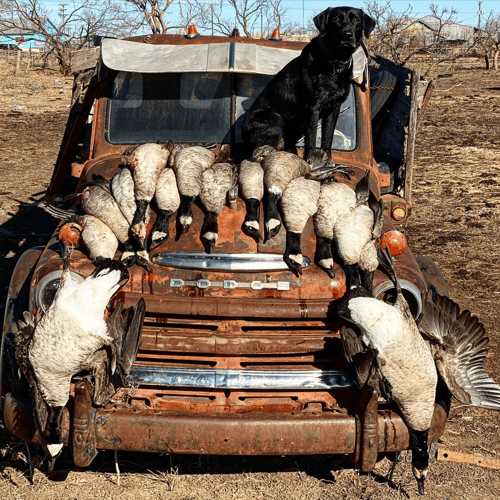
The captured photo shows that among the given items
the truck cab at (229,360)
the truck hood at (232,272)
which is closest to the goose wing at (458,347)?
the truck cab at (229,360)

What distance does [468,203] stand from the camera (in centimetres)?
1021

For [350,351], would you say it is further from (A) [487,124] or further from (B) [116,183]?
(A) [487,124]

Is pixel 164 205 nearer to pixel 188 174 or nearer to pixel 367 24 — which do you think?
pixel 188 174

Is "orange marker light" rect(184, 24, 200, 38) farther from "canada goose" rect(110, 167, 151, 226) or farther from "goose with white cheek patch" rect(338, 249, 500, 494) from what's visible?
"goose with white cheek patch" rect(338, 249, 500, 494)

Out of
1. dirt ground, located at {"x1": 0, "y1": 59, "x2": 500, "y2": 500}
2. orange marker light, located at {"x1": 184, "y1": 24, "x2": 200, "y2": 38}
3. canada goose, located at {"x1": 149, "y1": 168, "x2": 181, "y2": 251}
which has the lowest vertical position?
dirt ground, located at {"x1": 0, "y1": 59, "x2": 500, "y2": 500}

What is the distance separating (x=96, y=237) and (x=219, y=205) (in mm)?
722

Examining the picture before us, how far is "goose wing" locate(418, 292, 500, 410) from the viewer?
3.90m

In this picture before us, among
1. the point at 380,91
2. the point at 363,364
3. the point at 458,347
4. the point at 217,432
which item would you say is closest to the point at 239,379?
the point at 217,432

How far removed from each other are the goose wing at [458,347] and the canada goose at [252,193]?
1.03 m

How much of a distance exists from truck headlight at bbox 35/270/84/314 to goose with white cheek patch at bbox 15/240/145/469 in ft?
0.46

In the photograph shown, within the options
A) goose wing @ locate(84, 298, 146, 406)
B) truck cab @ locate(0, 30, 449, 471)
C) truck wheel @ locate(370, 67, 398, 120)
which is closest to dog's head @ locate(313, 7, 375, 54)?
truck cab @ locate(0, 30, 449, 471)

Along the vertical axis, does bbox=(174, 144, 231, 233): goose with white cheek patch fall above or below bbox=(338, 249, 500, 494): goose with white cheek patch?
above

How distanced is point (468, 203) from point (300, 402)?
23.6 feet

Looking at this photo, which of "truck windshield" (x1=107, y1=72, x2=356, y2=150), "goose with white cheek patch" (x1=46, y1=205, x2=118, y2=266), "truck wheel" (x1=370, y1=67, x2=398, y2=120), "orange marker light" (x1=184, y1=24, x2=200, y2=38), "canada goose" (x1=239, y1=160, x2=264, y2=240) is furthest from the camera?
"truck wheel" (x1=370, y1=67, x2=398, y2=120)
